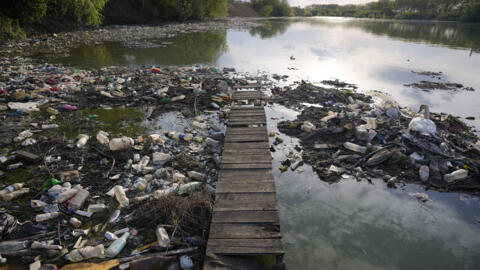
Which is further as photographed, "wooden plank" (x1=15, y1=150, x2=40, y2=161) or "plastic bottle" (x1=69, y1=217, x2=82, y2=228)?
"wooden plank" (x1=15, y1=150, x2=40, y2=161)

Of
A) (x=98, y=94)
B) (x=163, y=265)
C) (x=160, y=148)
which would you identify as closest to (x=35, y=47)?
(x=98, y=94)

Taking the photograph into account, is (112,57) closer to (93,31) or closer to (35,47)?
(35,47)

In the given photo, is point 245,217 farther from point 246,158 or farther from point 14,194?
point 14,194

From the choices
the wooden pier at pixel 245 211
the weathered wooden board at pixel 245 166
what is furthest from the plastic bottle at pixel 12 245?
the weathered wooden board at pixel 245 166

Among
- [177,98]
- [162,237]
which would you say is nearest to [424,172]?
[162,237]

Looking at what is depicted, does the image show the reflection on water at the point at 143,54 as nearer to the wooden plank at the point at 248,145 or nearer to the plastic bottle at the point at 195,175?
the wooden plank at the point at 248,145

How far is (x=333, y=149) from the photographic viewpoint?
18.9ft

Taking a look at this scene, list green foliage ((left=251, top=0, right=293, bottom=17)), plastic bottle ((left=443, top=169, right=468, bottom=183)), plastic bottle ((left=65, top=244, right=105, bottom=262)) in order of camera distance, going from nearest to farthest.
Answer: plastic bottle ((left=65, top=244, right=105, bottom=262)) < plastic bottle ((left=443, top=169, right=468, bottom=183)) < green foliage ((left=251, top=0, right=293, bottom=17))

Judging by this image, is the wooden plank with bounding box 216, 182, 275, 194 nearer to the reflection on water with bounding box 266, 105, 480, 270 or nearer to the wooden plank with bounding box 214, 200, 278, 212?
the wooden plank with bounding box 214, 200, 278, 212

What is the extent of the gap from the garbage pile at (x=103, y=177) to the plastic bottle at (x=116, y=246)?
15 mm

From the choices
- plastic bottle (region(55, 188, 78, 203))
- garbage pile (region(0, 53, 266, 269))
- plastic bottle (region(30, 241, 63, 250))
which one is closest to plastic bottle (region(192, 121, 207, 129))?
garbage pile (region(0, 53, 266, 269))

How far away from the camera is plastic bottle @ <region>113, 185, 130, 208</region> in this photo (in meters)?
3.82

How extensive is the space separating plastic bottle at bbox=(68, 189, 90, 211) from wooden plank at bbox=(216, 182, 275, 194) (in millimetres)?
2001

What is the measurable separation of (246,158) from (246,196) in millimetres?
1122
